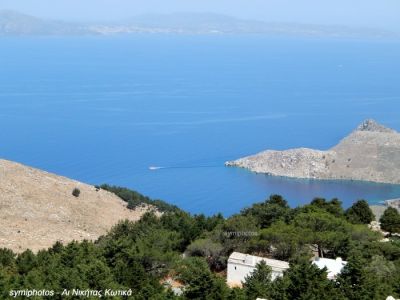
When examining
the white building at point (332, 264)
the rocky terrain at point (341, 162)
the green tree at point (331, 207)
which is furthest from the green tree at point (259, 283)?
the rocky terrain at point (341, 162)

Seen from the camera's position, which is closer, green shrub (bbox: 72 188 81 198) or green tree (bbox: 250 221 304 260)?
green tree (bbox: 250 221 304 260)

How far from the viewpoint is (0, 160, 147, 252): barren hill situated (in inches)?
1104

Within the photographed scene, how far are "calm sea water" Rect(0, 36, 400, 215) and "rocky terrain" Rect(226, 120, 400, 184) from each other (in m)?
1.44

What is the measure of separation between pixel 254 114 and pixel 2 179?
55577 millimetres

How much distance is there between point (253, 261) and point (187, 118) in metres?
63.9

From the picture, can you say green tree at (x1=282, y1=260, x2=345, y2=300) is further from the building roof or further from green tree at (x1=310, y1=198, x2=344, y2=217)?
green tree at (x1=310, y1=198, x2=344, y2=217)

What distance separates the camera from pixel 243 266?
58.9ft

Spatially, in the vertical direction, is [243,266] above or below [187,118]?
below

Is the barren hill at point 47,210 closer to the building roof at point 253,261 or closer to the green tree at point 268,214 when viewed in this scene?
the green tree at point 268,214

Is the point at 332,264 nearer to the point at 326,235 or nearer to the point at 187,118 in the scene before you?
the point at 326,235

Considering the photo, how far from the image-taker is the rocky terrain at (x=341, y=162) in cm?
5600

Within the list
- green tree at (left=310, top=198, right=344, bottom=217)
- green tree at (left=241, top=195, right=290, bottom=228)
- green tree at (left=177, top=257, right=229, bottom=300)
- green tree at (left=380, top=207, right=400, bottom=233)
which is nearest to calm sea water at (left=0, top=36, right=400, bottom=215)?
green tree at (left=310, top=198, right=344, bottom=217)

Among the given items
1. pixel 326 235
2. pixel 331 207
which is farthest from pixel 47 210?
pixel 326 235

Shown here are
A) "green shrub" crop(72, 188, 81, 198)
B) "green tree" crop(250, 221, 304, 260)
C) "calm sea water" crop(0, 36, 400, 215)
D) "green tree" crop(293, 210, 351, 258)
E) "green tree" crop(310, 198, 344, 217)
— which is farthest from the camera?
"calm sea water" crop(0, 36, 400, 215)
